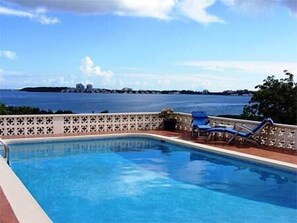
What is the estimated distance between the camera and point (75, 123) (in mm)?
12469

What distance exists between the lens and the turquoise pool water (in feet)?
18.1

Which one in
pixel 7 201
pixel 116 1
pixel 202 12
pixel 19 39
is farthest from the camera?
pixel 19 39

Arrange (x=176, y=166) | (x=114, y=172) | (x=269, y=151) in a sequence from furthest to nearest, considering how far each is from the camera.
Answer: (x=269, y=151) < (x=176, y=166) < (x=114, y=172)

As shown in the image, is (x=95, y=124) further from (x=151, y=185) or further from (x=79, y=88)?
(x=79, y=88)

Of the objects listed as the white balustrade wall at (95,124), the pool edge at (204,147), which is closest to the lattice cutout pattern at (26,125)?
the white balustrade wall at (95,124)

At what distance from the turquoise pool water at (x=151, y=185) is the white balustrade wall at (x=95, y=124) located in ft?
5.05

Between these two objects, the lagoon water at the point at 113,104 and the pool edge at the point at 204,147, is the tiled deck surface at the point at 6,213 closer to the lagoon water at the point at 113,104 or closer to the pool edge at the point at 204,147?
the pool edge at the point at 204,147

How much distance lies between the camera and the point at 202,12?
13.7 m

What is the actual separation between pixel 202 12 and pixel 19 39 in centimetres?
950

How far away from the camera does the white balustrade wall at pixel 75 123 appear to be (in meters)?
11.7

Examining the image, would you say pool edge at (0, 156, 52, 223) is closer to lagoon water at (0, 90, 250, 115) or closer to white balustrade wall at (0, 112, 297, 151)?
white balustrade wall at (0, 112, 297, 151)

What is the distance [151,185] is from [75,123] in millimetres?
6103

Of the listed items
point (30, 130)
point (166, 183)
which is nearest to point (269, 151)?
point (166, 183)

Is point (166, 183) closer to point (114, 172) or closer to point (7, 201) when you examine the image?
point (114, 172)
